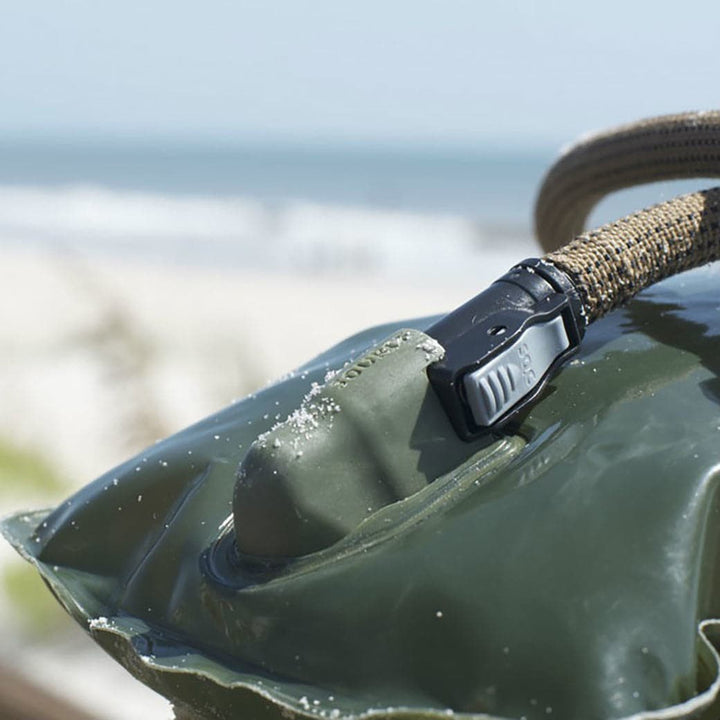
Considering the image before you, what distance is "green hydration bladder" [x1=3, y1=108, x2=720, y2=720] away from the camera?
74cm

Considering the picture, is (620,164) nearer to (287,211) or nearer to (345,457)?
(345,457)

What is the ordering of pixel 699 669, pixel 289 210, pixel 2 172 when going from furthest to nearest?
pixel 2 172 → pixel 289 210 → pixel 699 669

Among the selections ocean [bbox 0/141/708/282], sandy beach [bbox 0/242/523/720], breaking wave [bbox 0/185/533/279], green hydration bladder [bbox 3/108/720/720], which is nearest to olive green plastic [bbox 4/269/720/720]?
green hydration bladder [bbox 3/108/720/720]

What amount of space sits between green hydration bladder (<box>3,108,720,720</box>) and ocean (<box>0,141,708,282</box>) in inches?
167

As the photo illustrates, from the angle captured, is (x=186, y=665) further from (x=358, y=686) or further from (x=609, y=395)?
(x=609, y=395)

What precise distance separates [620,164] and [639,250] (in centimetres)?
31

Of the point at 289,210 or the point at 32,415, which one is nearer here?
the point at 32,415

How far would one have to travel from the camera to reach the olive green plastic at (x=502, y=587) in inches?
28.9

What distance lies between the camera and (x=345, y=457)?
2.83 ft

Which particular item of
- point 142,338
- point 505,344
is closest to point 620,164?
point 505,344

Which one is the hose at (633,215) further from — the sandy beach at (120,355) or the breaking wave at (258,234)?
the breaking wave at (258,234)

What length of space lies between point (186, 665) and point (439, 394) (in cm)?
30

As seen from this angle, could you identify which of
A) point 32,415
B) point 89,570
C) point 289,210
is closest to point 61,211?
point 289,210

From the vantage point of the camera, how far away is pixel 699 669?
0.74 metres
